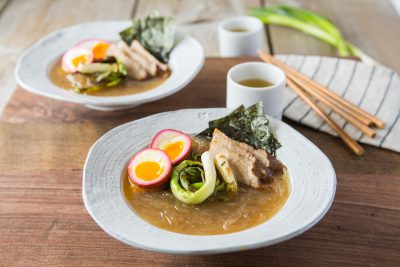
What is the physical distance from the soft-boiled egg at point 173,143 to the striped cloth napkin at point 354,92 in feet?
1.69

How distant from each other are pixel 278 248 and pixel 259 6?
89.7 inches

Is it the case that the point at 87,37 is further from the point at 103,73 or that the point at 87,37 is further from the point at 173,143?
the point at 173,143

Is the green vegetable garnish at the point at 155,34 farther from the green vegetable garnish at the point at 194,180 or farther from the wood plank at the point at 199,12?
the green vegetable garnish at the point at 194,180

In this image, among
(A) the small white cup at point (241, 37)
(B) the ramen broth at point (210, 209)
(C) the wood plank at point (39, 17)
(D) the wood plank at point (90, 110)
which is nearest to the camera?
(B) the ramen broth at point (210, 209)

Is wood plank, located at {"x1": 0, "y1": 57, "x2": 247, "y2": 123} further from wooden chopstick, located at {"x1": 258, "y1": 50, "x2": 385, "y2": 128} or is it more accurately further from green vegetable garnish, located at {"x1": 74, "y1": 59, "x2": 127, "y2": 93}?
wooden chopstick, located at {"x1": 258, "y1": 50, "x2": 385, "y2": 128}

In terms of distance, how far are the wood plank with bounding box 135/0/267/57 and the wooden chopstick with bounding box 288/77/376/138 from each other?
1086mm

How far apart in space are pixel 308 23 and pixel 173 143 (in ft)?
5.31

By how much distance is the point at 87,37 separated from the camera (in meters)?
2.45

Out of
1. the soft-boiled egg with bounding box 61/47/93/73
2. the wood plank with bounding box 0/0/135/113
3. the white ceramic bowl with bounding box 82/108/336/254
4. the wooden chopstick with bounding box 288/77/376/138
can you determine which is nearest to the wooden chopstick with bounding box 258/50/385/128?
the wooden chopstick with bounding box 288/77/376/138

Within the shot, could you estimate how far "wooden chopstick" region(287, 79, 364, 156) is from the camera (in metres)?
1.77

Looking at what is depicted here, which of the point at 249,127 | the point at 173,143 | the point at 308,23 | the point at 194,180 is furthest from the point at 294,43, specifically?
the point at 194,180

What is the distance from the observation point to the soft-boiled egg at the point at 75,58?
2.22 m

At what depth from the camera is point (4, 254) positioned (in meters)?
1.41

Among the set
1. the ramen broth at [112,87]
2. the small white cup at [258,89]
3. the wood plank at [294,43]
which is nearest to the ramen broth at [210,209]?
the small white cup at [258,89]
